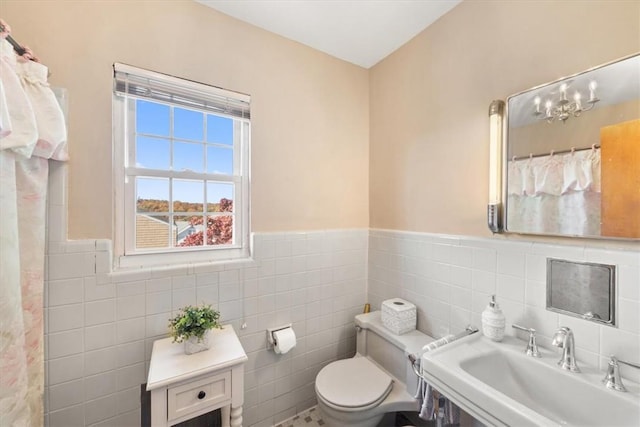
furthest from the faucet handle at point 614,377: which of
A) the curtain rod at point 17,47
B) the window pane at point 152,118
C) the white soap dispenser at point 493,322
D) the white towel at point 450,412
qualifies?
the curtain rod at point 17,47

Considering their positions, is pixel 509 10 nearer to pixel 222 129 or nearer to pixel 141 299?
pixel 222 129

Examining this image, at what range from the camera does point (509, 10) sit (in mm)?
1297

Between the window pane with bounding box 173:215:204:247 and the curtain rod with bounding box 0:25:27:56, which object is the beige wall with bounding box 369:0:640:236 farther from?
the curtain rod with bounding box 0:25:27:56

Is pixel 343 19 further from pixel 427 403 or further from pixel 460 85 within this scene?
pixel 427 403

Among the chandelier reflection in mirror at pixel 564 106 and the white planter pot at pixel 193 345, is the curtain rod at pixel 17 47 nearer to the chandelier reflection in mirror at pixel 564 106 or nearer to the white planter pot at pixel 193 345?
the white planter pot at pixel 193 345

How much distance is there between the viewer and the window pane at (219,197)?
1.63 metres

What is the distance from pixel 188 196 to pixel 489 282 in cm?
178

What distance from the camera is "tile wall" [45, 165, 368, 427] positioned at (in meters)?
1.19

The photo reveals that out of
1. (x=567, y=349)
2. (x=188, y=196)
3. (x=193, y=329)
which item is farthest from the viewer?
(x=188, y=196)

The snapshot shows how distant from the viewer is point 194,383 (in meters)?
1.12

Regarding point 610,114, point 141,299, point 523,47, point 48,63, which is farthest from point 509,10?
point 141,299

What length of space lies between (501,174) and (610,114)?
0.42 meters

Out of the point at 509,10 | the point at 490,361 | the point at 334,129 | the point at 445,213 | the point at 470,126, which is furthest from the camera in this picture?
the point at 334,129

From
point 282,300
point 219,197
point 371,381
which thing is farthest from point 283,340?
point 219,197
